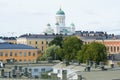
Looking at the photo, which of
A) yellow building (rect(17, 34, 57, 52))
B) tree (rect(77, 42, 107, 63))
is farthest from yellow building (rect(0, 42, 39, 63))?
yellow building (rect(17, 34, 57, 52))

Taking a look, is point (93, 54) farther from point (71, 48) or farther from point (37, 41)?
point (37, 41)

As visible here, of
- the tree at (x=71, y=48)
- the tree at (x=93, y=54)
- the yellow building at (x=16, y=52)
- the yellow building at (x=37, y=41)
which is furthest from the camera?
the yellow building at (x=37, y=41)

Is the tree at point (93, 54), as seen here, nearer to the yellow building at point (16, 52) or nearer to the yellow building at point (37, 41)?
the yellow building at point (16, 52)

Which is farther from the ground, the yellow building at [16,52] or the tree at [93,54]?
the tree at [93,54]

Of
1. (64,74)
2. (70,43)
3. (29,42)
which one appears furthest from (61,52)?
(64,74)

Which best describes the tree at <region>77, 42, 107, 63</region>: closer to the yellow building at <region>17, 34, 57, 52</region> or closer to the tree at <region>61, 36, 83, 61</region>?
the tree at <region>61, 36, 83, 61</region>

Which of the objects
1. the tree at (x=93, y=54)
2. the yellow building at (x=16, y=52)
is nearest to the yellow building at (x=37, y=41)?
the yellow building at (x=16, y=52)

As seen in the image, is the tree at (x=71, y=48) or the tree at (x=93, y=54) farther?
the tree at (x=71, y=48)

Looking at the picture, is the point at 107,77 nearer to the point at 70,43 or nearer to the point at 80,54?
the point at 80,54

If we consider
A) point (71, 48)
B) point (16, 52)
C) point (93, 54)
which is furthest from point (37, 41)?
point (93, 54)

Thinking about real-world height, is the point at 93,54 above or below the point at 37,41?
above

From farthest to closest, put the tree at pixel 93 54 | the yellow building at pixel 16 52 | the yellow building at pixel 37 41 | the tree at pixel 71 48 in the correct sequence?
the yellow building at pixel 37 41, the yellow building at pixel 16 52, the tree at pixel 71 48, the tree at pixel 93 54

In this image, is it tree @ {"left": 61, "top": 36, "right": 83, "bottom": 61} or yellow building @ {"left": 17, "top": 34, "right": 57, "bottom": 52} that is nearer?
tree @ {"left": 61, "top": 36, "right": 83, "bottom": 61}

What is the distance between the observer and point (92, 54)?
90.0 m
